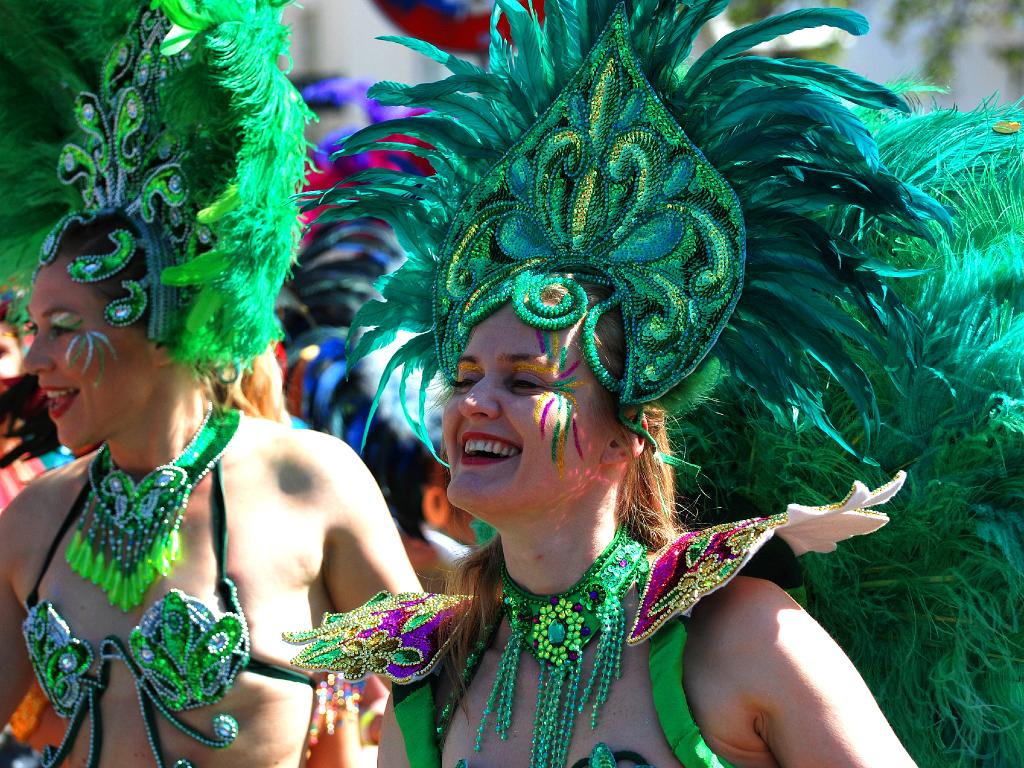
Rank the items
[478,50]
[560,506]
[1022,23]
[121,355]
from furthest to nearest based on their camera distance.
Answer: [1022,23]
[478,50]
[121,355]
[560,506]

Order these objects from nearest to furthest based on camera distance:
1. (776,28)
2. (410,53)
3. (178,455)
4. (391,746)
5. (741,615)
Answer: (741,615), (776,28), (391,746), (178,455), (410,53)

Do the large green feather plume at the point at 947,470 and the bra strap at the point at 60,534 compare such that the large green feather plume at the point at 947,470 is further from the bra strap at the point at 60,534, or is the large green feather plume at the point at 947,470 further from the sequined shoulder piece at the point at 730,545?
the bra strap at the point at 60,534

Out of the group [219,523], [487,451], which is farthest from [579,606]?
[219,523]

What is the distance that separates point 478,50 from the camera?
6.69 metres

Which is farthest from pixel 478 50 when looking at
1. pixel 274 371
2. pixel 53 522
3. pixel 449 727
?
pixel 449 727

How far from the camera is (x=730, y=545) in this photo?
6.69 ft

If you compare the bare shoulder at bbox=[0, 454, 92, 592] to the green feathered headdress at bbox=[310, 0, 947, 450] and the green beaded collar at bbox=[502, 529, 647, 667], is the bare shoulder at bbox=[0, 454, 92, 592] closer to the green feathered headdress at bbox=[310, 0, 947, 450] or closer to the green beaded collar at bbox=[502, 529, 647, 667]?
the green feathered headdress at bbox=[310, 0, 947, 450]

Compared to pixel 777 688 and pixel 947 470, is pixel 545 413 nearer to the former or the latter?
pixel 777 688

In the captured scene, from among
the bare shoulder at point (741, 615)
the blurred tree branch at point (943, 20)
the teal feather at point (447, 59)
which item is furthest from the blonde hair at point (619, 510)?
the blurred tree branch at point (943, 20)

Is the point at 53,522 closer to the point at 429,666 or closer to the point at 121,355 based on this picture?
the point at 121,355

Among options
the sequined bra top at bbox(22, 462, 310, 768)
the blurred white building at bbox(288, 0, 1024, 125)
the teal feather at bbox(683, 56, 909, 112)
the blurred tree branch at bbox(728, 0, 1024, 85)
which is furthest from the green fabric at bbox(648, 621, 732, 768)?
the blurred tree branch at bbox(728, 0, 1024, 85)

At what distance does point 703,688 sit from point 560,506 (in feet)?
1.27

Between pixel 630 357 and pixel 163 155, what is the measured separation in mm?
1516

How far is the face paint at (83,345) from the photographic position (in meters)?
3.09
